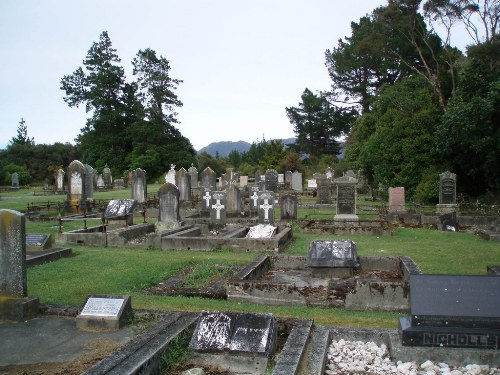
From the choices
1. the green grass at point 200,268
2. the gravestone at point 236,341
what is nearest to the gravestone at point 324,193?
the green grass at point 200,268

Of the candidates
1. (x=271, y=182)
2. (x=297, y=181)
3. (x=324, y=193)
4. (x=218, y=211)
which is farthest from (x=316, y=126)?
(x=218, y=211)

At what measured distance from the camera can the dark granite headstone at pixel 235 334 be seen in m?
5.64

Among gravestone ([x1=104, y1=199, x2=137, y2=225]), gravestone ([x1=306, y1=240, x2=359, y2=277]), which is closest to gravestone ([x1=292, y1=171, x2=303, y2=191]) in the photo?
gravestone ([x1=104, y1=199, x2=137, y2=225])

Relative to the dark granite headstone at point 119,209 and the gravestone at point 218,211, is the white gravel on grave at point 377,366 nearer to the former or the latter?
the gravestone at point 218,211

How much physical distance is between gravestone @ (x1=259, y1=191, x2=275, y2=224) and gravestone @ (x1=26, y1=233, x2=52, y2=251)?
779cm

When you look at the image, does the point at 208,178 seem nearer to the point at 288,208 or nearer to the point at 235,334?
the point at 288,208

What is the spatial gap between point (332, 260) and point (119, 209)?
1058 cm

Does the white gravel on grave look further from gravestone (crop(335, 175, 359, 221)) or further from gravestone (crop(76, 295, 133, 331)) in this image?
gravestone (crop(335, 175, 359, 221))

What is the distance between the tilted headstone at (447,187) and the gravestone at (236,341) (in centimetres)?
1901

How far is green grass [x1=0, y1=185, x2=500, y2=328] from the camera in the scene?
8.09 m

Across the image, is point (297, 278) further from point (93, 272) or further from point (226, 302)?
point (93, 272)

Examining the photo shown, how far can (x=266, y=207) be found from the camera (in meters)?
18.4

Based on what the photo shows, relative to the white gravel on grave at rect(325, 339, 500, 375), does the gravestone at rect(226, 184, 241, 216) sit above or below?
above

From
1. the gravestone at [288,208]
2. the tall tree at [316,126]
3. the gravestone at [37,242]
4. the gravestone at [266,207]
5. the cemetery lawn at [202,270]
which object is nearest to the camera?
the cemetery lawn at [202,270]
